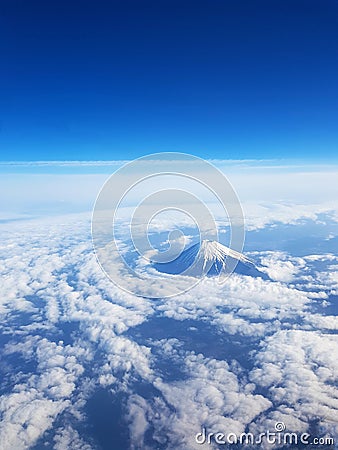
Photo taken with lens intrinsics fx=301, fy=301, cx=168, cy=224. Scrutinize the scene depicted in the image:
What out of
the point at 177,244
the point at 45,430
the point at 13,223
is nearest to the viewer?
the point at 45,430

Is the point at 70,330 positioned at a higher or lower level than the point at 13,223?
lower

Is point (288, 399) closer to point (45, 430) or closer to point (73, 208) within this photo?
point (45, 430)

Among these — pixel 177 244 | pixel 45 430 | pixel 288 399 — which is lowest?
pixel 45 430

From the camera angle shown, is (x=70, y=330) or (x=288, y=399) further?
(x=70, y=330)

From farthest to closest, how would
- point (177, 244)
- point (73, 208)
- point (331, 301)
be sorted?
1. point (73, 208)
2. point (177, 244)
3. point (331, 301)

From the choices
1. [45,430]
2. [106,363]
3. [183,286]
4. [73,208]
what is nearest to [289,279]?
[183,286]

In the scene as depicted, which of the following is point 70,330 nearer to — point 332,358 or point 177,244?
point 332,358
